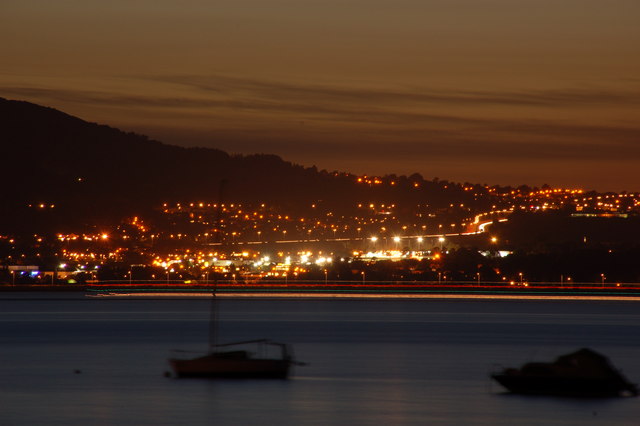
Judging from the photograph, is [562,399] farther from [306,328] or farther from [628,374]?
[306,328]

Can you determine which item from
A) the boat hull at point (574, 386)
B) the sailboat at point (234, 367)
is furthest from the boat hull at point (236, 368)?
the boat hull at point (574, 386)

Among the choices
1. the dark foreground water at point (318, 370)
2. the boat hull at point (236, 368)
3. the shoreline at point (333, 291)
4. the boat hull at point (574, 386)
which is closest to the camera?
the dark foreground water at point (318, 370)

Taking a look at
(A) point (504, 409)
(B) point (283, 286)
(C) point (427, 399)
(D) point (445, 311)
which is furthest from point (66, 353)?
(B) point (283, 286)

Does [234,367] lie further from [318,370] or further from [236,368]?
[318,370]

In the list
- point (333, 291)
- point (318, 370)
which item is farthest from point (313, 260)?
point (318, 370)

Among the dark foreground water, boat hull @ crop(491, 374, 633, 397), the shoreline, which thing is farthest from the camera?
the shoreline

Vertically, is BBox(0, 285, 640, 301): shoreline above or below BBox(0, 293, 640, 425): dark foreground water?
above

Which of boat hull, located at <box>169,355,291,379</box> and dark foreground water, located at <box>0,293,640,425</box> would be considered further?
boat hull, located at <box>169,355,291,379</box>

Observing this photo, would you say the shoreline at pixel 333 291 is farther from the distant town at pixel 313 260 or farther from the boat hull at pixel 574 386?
the boat hull at pixel 574 386

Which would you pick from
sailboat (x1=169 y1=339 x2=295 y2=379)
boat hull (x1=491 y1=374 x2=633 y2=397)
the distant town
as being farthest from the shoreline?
boat hull (x1=491 y1=374 x2=633 y2=397)

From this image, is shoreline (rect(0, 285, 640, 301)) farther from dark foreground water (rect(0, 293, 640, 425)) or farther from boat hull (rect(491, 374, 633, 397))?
boat hull (rect(491, 374, 633, 397))
